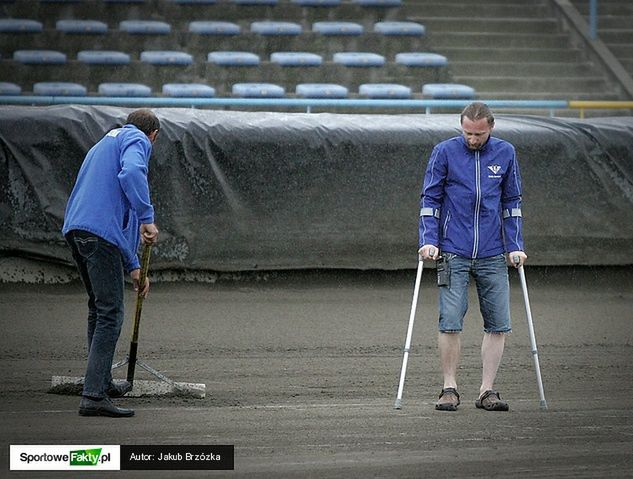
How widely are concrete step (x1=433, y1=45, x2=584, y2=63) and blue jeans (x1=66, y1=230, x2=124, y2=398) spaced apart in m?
15.7

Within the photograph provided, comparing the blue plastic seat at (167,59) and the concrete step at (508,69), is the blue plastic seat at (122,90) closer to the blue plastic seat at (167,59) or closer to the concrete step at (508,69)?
the blue plastic seat at (167,59)

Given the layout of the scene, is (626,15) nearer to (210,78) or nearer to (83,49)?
(210,78)

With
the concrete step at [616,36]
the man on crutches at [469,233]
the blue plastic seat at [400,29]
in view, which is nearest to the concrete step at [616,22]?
the concrete step at [616,36]

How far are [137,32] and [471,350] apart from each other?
12.1m

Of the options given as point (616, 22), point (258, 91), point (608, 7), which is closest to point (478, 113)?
point (258, 91)

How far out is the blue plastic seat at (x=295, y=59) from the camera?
68.0 feet

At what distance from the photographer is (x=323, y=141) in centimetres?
1302

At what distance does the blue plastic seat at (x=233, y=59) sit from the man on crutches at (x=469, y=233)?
12.8 meters

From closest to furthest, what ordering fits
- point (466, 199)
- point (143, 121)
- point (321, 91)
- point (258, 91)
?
point (143, 121) → point (466, 199) → point (258, 91) → point (321, 91)

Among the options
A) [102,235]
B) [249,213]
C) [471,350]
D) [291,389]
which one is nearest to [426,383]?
[291,389]

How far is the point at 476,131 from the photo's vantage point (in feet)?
26.2

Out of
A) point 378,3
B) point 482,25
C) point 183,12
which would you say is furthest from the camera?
point 482,25

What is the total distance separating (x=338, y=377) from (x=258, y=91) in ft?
32.4

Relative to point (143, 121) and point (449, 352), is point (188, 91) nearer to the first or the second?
point (143, 121)
